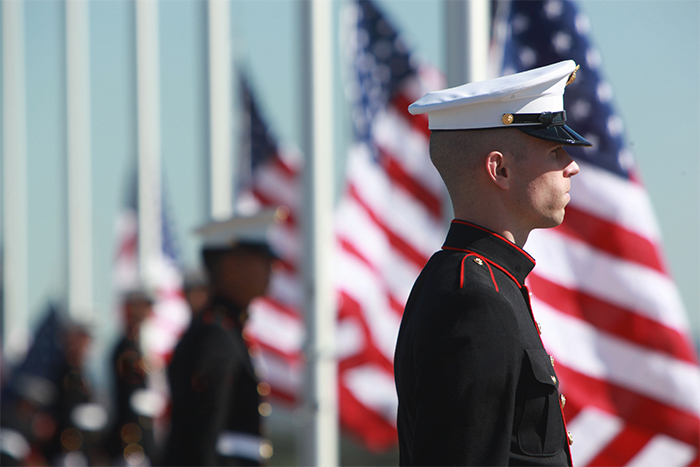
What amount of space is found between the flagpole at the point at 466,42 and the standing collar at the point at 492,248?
155 centimetres

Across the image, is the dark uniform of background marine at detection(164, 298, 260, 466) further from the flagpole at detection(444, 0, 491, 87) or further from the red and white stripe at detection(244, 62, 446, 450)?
the red and white stripe at detection(244, 62, 446, 450)

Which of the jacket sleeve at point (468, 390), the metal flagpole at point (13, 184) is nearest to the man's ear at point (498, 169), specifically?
the jacket sleeve at point (468, 390)

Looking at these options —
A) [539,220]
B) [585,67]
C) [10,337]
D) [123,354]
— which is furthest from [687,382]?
[10,337]

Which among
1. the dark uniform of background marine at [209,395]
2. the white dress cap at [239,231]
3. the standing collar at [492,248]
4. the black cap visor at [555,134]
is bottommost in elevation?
the dark uniform of background marine at [209,395]

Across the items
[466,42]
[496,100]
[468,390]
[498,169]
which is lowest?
[468,390]

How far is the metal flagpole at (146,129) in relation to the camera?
1227cm

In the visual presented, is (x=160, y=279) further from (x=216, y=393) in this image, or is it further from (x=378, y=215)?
(x=216, y=393)

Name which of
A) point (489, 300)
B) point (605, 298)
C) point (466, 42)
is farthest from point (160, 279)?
point (489, 300)

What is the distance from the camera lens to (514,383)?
2111mm

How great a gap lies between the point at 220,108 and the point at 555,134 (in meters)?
6.77

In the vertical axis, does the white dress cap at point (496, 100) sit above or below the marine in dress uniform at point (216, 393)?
above

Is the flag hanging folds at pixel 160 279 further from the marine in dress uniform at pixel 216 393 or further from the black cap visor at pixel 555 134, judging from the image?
the black cap visor at pixel 555 134

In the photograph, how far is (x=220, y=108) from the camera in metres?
8.84

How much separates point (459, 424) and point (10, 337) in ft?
54.3
